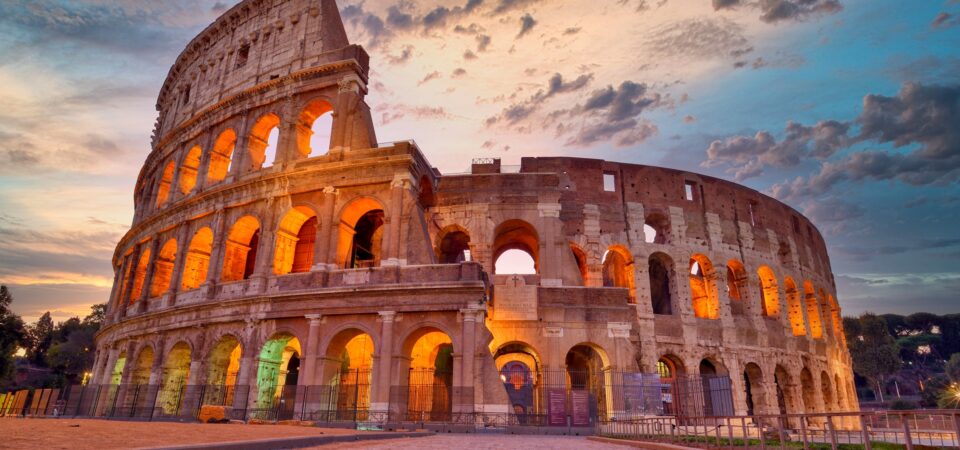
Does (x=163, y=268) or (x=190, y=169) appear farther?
(x=190, y=169)

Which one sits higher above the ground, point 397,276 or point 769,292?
point 769,292

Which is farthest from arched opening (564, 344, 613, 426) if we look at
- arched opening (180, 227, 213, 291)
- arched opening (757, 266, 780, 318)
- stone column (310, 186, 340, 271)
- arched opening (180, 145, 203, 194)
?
arched opening (180, 145, 203, 194)

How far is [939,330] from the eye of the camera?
5709 centimetres

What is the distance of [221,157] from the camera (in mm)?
22328

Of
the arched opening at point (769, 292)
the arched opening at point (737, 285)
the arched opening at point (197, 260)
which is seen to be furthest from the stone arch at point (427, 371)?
the arched opening at point (769, 292)

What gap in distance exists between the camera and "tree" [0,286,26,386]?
2597 centimetres

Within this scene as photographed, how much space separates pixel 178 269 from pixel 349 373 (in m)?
8.04

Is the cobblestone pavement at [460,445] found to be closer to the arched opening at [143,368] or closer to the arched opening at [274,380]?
the arched opening at [274,380]

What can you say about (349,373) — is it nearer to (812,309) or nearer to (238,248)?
(238,248)

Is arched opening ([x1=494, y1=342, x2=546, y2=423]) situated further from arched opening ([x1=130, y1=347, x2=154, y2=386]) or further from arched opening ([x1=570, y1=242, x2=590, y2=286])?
arched opening ([x1=130, y1=347, x2=154, y2=386])

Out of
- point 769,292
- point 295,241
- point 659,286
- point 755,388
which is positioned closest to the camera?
point 295,241

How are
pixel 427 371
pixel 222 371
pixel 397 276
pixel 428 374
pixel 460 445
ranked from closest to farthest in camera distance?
1. pixel 460 445
2. pixel 397 276
3. pixel 427 371
4. pixel 428 374
5. pixel 222 371

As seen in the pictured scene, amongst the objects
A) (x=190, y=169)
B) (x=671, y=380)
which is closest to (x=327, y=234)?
(x=190, y=169)

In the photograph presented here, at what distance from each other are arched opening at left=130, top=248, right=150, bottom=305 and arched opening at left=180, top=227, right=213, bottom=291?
318cm
